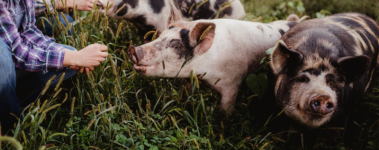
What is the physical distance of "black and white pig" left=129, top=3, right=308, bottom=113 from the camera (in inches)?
83.4

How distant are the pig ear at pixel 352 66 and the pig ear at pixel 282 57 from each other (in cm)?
26

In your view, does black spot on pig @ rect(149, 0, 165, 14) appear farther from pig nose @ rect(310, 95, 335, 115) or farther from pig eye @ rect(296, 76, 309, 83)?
pig nose @ rect(310, 95, 335, 115)

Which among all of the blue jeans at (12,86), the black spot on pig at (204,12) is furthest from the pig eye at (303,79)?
the black spot on pig at (204,12)

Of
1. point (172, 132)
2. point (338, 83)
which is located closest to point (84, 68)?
point (172, 132)

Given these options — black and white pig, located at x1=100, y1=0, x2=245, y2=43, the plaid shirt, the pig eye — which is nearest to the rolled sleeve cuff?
the plaid shirt

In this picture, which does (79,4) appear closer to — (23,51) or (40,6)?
(40,6)

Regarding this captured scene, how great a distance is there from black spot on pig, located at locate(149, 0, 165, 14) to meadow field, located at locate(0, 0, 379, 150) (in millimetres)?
587

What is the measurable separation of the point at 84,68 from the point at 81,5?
2.54 feet

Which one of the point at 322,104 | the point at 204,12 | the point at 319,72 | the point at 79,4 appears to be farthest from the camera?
the point at 204,12

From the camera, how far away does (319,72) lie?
1.85 m

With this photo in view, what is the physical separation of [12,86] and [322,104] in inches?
75.3

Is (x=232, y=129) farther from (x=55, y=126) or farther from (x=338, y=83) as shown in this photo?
(x=55, y=126)

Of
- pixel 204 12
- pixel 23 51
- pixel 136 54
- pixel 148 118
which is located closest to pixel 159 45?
pixel 136 54

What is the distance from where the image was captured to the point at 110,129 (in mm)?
1772
